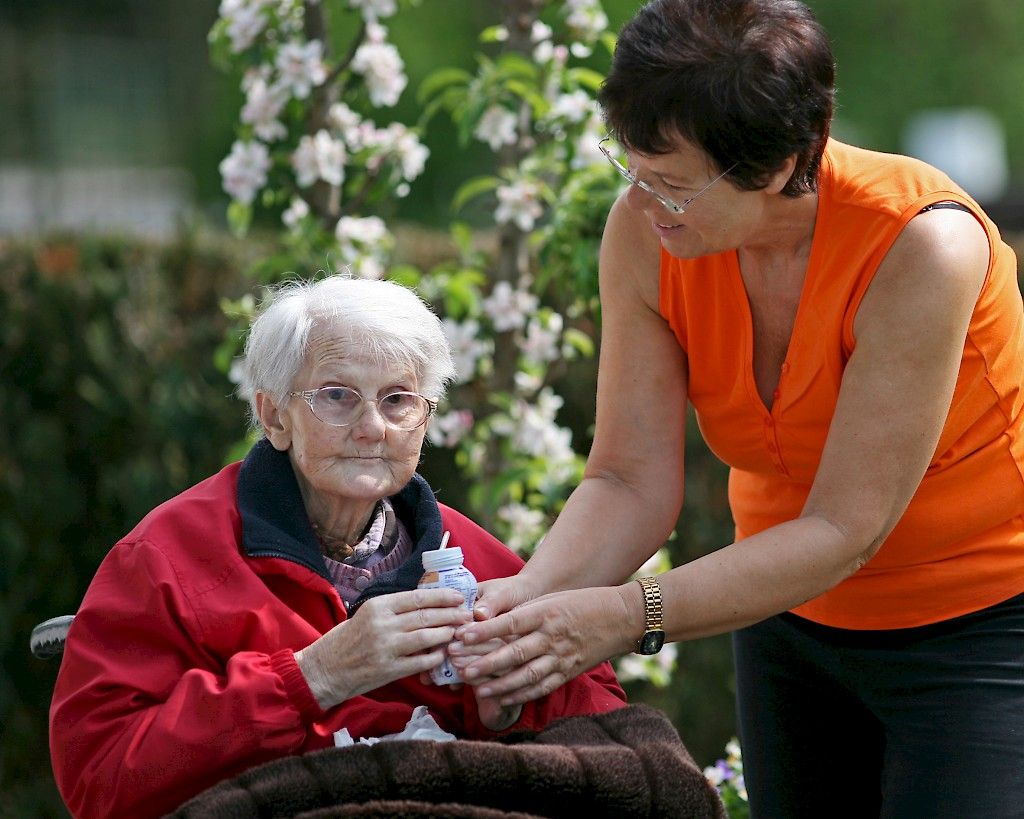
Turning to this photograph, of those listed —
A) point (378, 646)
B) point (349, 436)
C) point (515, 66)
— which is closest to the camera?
point (378, 646)

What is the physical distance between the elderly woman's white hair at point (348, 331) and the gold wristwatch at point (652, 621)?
0.54 metres

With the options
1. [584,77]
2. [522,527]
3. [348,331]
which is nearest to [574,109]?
[584,77]

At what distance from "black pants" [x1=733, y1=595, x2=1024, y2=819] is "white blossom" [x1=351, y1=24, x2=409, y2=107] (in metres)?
2.12

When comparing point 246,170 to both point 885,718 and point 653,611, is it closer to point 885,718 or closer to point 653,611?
point 653,611

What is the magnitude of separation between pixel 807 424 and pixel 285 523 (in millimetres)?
920

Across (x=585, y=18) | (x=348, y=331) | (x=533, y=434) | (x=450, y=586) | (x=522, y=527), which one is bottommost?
(x=522, y=527)

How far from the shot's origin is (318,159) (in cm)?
420

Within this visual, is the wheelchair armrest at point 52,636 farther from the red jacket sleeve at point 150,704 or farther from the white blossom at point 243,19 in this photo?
the white blossom at point 243,19

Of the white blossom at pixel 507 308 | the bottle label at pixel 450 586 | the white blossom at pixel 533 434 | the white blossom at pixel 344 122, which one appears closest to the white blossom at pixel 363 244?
the white blossom at pixel 344 122

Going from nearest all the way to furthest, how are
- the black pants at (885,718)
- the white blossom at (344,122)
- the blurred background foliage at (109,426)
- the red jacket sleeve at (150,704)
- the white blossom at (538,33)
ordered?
the red jacket sleeve at (150,704) < the black pants at (885,718) < the white blossom at (538,33) < the white blossom at (344,122) < the blurred background foliage at (109,426)

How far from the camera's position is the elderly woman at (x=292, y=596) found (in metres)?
2.21

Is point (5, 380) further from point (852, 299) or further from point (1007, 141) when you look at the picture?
point (1007, 141)

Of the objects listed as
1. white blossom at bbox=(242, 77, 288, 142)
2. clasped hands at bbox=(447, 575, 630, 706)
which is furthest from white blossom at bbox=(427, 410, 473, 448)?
clasped hands at bbox=(447, 575, 630, 706)

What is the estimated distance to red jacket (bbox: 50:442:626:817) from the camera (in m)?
2.19
